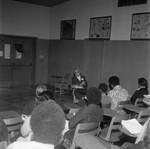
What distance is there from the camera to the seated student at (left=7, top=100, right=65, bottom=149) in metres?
1.53

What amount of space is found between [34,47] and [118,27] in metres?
4.16

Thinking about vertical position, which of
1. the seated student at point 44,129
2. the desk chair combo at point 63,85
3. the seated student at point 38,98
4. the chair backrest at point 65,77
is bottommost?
the desk chair combo at point 63,85

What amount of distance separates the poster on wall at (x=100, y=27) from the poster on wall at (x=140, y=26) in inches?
38.1

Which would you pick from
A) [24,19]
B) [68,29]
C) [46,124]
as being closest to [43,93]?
[46,124]

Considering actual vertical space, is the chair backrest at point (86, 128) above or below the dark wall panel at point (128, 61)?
below

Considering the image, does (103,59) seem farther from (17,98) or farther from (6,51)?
(6,51)

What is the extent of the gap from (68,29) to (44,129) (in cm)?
833

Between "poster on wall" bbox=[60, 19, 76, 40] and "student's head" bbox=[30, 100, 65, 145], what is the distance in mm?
8018

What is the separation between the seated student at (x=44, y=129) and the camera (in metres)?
1.53

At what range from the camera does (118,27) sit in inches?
300

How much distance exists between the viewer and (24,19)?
32.1ft

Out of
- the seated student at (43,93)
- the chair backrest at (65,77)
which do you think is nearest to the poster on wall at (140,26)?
the chair backrest at (65,77)

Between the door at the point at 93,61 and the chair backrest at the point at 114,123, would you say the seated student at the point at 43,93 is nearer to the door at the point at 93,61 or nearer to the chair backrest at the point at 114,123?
the chair backrest at the point at 114,123

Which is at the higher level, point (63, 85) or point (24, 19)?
point (24, 19)
